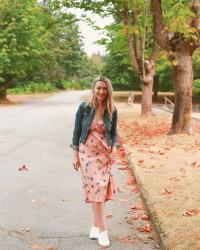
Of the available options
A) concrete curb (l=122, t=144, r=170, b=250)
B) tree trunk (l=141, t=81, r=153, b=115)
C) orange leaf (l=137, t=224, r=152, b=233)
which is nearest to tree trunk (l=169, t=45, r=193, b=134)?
concrete curb (l=122, t=144, r=170, b=250)

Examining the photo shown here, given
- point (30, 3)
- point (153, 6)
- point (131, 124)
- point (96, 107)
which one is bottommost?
point (131, 124)

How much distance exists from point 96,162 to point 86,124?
44 cm

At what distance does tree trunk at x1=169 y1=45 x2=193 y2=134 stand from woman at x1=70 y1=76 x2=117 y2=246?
9.45 meters

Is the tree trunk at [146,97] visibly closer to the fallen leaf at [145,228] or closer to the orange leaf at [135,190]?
the orange leaf at [135,190]

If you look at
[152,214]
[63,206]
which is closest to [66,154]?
[63,206]

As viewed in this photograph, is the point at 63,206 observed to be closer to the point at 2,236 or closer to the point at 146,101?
the point at 2,236

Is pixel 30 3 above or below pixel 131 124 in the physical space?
above

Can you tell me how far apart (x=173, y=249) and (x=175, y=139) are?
30.8 feet

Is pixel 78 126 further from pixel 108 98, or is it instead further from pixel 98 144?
pixel 108 98

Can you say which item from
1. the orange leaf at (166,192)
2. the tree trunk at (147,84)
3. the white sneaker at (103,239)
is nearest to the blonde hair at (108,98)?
the white sneaker at (103,239)

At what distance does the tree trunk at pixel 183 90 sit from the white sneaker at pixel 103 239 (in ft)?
31.9

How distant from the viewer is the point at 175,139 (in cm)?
1430

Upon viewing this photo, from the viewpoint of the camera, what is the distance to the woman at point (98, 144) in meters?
5.54

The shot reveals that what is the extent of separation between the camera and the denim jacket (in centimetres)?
555
